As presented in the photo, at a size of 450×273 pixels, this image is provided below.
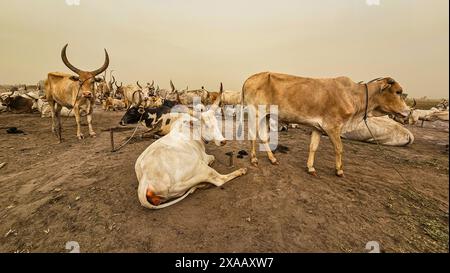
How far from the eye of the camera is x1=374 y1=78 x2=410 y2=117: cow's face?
5078mm

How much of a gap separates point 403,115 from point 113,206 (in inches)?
253

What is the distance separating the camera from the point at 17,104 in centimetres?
1623

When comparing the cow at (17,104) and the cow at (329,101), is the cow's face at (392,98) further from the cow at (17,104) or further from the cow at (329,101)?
the cow at (17,104)

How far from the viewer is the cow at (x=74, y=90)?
827 centimetres

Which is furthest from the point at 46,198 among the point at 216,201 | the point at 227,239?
the point at 227,239

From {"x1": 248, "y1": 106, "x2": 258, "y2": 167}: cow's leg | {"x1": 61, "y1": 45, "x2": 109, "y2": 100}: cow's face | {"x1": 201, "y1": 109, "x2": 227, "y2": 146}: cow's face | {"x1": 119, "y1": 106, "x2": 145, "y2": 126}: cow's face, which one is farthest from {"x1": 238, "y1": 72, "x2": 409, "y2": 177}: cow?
{"x1": 119, "y1": 106, "x2": 145, "y2": 126}: cow's face

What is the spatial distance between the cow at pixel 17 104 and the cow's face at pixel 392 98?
21.4m

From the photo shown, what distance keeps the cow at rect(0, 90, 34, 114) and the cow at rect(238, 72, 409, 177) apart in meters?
18.9

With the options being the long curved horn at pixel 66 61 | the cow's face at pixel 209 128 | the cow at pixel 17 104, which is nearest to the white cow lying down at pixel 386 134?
the cow's face at pixel 209 128

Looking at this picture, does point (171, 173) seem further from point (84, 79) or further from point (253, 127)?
point (84, 79)

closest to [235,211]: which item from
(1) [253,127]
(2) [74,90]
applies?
(1) [253,127]

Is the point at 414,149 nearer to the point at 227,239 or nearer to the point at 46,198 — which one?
the point at 227,239

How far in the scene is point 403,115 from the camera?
17.0 feet

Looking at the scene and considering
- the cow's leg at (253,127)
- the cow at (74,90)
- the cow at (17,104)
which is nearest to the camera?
the cow's leg at (253,127)
